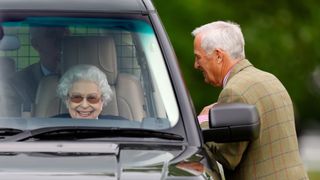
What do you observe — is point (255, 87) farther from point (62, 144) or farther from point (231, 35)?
point (62, 144)

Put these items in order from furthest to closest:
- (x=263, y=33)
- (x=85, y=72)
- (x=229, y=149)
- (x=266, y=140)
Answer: (x=263, y=33)
(x=266, y=140)
(x=229, y=149)
(x=85, y=72)

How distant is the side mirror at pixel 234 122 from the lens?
6895mm

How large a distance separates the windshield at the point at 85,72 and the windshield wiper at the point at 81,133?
0.18m

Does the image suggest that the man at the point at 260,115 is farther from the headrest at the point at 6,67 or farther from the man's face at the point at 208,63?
the headrest at the point at 6,67

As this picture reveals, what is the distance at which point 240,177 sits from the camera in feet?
25.7

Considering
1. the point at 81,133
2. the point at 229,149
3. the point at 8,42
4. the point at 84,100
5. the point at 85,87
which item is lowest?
the point at 81,133

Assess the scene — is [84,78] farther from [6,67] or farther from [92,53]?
[6,67]

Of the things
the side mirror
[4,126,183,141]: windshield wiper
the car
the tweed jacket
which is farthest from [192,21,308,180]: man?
[4,126,183,141]: windshield wiper

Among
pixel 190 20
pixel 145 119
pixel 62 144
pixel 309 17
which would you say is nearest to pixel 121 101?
Answer: pixel 145 119

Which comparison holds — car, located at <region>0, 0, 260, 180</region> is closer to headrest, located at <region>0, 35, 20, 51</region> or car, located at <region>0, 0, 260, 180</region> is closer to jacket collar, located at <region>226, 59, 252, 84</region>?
headrest, located at <region>0, 35, 20, 51</region>

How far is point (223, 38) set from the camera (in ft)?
26.3

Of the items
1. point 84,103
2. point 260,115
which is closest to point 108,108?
point 84,103

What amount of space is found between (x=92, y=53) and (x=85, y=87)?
23 centimetres

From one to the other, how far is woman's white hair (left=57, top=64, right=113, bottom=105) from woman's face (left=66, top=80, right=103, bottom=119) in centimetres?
2
